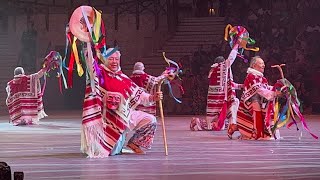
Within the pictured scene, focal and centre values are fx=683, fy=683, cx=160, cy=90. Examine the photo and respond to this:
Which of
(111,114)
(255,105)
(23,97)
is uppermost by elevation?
(111,114)

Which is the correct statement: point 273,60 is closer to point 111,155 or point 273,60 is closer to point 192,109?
point 192,109

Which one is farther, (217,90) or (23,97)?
(23,97)

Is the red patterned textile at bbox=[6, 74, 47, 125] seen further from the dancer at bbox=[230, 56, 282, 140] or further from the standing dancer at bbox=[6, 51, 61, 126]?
the dancer at bbox=[230, 56, 282, 140]

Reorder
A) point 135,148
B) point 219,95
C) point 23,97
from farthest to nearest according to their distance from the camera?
1. point 23,97
2. point 219,95
3. point 135,148

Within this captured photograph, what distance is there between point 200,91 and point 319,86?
9.82 ft

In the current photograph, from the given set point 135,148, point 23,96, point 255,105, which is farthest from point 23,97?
point 135,148

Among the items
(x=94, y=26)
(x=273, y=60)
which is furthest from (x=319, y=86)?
(x=94, y=26)

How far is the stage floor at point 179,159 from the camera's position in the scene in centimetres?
603

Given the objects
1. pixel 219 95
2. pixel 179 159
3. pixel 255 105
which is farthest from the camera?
pixel 219 95

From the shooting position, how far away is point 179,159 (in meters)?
7.12

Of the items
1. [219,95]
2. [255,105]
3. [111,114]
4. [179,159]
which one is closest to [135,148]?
[111,114]

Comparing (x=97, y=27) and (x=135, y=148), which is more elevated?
(x=97, y=27)

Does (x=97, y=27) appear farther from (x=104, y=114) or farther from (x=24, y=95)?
(x=24, y=95)

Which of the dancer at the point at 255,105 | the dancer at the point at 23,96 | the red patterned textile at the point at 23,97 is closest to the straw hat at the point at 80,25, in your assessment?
Answer: the dancer at the point at 255,105
